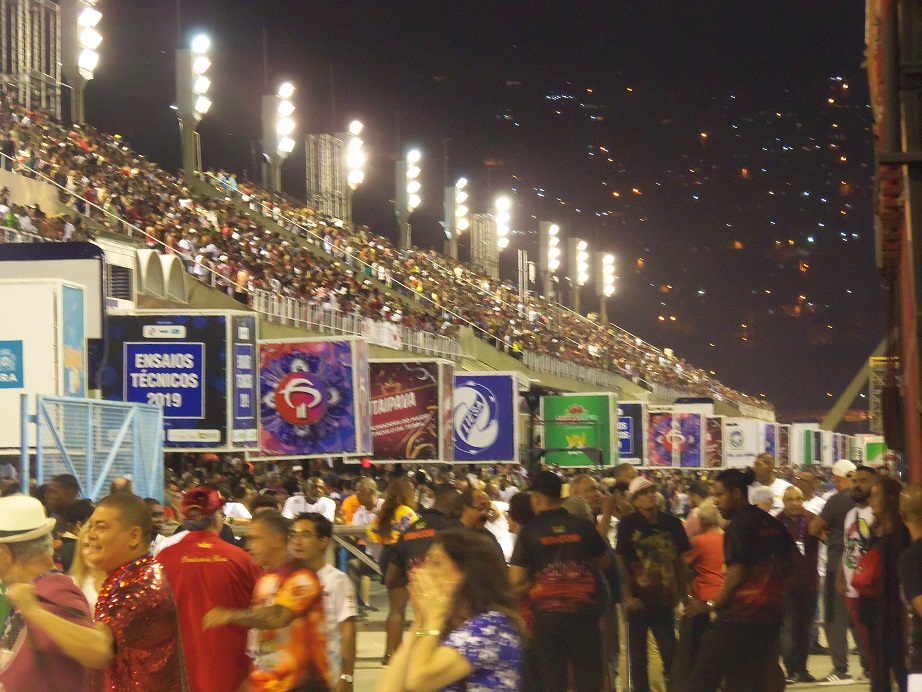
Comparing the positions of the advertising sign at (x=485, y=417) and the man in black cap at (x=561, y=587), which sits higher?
the advertising sign at (x=485, y=417)

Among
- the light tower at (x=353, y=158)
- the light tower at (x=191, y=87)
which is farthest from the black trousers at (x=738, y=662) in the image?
the light tower at (x=353, y=158)

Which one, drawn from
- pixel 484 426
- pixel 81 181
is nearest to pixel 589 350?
pixel 81 181

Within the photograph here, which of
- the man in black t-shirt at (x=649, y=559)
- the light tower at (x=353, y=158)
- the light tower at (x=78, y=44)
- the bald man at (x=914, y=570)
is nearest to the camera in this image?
the bald man at (x=914, y=570)

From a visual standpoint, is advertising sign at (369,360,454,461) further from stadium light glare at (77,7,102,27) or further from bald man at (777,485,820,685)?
stadium light glare at (77,7,102,27)

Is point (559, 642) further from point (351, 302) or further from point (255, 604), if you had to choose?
point (351, 302)

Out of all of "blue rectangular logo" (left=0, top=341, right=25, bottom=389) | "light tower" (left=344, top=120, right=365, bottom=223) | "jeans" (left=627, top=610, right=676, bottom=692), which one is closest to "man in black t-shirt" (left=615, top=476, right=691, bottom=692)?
"jeans" (left=627, top=610, right=676, bottom=692)

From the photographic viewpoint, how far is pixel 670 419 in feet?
125

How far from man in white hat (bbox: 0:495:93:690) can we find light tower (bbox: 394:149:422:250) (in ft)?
214

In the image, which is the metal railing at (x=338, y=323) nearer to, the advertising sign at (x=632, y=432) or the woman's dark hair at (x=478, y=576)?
the advertising sign at (x=632, y=432)

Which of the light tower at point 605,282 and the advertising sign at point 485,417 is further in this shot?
the light tower at point 605,282

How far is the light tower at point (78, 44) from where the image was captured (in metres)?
43.8

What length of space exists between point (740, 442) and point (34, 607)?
42.0 meters

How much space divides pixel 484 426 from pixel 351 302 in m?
14.5

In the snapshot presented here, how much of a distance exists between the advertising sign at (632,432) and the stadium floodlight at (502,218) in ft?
145
